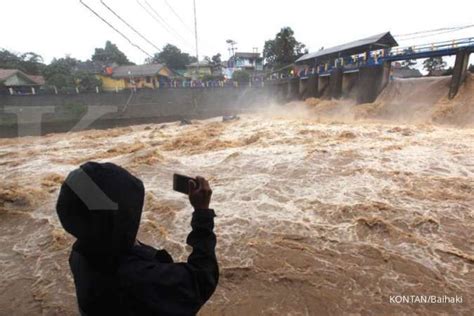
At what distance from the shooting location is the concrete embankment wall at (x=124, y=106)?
80.0 feet

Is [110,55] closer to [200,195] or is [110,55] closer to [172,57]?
[172,57]

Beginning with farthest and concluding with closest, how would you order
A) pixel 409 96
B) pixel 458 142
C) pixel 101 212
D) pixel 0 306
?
pixel 409 96, pixel 458 142, pixel 0 306, pixel 101 212

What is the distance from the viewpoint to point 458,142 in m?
10.3

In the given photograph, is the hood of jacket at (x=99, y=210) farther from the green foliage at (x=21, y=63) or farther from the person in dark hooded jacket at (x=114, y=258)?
the green foliage at (x=21, y=63)

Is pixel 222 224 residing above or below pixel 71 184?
below

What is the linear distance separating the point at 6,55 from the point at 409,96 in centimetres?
3939

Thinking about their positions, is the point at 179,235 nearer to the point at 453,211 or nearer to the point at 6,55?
the point at 453,211

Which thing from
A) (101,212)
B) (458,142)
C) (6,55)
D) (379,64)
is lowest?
(458,142)

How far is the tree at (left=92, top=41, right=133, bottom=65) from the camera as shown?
5387 cm

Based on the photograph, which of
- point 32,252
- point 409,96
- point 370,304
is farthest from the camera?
point 409,96

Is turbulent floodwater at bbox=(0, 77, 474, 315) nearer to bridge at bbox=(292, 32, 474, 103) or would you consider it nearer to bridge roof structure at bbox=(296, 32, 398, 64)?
bridge at bbox=(292, 32, 474, 103)

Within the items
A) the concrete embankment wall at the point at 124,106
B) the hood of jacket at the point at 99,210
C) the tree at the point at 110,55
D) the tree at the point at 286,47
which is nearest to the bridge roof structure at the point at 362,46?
the concrete embankment wall at the point at 124,106

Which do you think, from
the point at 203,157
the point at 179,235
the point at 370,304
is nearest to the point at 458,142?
the point at 203,157

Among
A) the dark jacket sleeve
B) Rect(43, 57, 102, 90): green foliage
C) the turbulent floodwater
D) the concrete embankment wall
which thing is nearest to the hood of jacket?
the dark jacket sleeve
